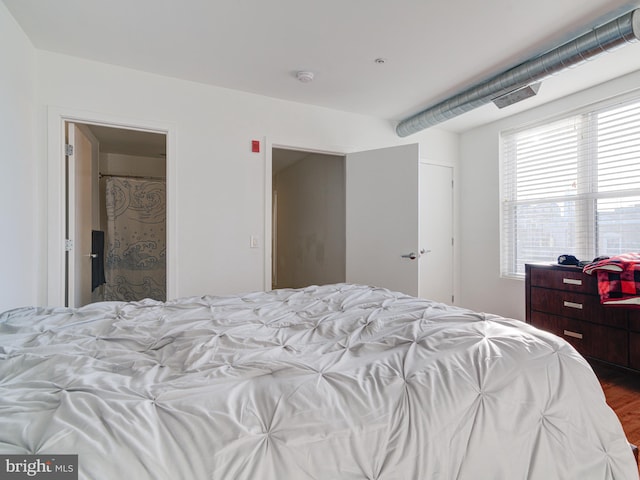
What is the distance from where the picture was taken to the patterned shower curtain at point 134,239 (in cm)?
473

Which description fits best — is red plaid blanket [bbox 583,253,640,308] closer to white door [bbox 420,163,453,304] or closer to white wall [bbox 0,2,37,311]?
white door [bbox 420,163,453,304]

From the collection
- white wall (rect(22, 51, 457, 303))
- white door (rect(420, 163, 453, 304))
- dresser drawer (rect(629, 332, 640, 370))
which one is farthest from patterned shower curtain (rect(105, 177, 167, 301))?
dresser drawer (rect(629, 332, 640, 370))

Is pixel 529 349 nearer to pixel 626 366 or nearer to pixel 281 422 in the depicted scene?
pixel 281 422

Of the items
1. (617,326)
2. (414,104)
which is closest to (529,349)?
(617,326)

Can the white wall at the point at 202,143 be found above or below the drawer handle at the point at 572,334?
above

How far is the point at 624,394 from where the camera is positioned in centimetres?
234

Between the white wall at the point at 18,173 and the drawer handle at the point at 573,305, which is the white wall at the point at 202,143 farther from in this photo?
the drawer handle at the point at 573,305

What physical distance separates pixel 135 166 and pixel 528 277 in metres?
5.53

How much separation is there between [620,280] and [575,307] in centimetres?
48

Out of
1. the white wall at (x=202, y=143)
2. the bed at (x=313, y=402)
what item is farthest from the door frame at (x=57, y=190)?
the bed at (x=313, y=402)

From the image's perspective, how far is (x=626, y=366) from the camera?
241 centimetres

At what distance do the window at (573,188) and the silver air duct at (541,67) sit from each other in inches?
42.3

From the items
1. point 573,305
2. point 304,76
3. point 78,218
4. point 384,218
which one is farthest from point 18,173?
point 573,305

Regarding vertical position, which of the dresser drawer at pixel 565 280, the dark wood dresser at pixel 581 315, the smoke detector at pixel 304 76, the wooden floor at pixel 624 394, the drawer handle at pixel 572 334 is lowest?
the wooden floor at pixel 624 394
